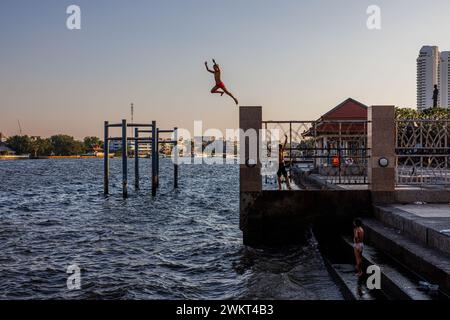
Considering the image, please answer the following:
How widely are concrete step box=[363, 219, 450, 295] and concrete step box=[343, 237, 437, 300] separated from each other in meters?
0.16

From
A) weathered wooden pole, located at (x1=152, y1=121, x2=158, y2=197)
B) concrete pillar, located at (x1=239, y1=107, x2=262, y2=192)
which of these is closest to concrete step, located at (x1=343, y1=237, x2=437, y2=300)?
concrete pillar, located at (x1=239, y1=107, x2=262, y2=192)

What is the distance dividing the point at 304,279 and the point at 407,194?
457cm

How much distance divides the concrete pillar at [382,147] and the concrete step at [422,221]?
0.92 m

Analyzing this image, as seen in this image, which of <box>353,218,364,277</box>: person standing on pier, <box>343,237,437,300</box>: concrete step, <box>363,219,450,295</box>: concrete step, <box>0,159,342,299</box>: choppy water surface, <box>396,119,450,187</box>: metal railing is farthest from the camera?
<box>396,119,450,187</box>: metal railing

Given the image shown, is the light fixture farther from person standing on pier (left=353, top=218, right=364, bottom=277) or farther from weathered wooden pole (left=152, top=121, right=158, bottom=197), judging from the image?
weathered wooden pole (left=152, top=121, right=158, bottom=197)

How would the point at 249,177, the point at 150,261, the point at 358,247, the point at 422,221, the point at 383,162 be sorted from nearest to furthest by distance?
the point at 358,247, the point at 422,221, the point at 249,177, the point at 383,162, the point at 150,261

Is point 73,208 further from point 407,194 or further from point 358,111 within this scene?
point 407,194

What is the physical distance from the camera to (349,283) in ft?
32.9

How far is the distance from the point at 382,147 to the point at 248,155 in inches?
160

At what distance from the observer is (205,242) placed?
2016 cm

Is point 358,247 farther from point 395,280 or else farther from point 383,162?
point 383,162

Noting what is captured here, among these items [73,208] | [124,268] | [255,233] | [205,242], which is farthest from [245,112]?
Answer: [73,208]

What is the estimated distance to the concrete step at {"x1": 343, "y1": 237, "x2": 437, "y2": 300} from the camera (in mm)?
7863

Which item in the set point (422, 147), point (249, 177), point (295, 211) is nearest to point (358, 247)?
point (295, 211)
